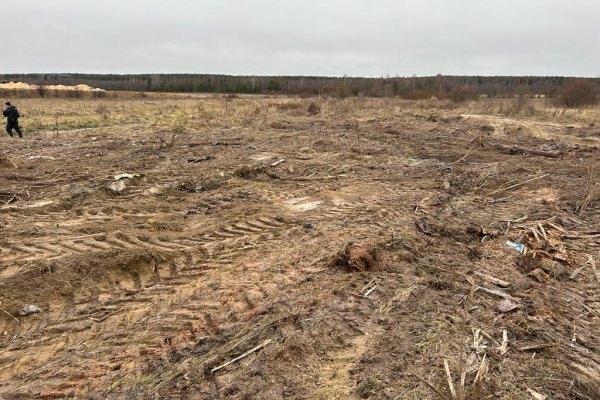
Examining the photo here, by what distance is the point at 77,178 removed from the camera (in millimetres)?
9523

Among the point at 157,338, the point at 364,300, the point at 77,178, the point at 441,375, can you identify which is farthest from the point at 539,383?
the point at 77,178

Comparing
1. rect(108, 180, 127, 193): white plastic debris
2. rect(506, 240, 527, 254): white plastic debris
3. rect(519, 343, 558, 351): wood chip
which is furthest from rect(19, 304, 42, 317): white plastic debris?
rect(506, 240, 527, 254): white plastic debris

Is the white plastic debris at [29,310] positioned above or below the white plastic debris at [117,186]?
below

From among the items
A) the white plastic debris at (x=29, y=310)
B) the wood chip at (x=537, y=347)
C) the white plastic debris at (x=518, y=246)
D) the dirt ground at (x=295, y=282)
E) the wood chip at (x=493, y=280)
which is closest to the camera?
the dirt ground at (x=295, y=282)

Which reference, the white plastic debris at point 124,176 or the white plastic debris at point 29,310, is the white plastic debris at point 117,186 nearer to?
the white plastic debris at point 124,176

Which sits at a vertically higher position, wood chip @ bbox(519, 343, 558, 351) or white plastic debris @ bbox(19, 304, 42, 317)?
wood chip @ bbox(519, 343, 558, 351)

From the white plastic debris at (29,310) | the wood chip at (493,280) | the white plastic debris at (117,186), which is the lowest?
the white plastic debris at (29,310)

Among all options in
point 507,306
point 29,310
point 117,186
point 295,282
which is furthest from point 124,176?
Result: point 507,306

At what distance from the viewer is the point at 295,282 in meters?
5.06

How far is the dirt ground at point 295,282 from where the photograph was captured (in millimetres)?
3553

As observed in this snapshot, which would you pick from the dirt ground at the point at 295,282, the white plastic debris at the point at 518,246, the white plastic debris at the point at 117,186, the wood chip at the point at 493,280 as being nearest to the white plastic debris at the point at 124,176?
the dirt ground at the point at 295,282

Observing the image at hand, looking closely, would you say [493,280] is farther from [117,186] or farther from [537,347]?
[117,186]

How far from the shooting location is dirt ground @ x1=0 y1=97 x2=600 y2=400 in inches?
140

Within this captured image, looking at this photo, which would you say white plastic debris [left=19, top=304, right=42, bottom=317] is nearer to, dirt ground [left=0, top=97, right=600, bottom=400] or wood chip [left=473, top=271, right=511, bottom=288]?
dirt ground [left=0, top=97, right=600, bottom=400]
